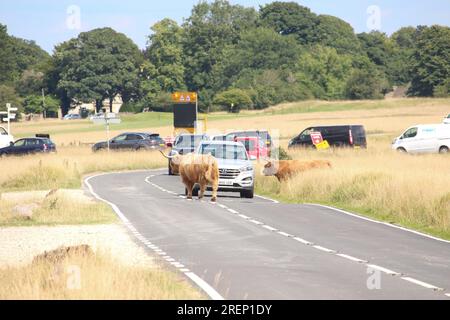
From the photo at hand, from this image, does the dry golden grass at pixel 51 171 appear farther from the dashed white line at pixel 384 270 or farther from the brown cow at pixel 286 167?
the dashed white line at pixel 384 270

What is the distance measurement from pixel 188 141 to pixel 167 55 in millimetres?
102399

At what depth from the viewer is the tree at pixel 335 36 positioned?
155250 millimetres

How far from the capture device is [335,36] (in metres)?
158

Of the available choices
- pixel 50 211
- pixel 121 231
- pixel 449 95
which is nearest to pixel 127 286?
pixel 121 231

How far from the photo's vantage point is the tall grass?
2356cm

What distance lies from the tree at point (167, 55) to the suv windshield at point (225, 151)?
109 meters

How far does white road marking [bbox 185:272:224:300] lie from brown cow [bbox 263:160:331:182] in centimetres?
2084

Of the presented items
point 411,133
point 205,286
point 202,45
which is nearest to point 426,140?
point 411,133

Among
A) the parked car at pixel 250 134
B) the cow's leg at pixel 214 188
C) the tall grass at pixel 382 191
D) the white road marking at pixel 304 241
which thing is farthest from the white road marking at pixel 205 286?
the parked car at pixel 250 134

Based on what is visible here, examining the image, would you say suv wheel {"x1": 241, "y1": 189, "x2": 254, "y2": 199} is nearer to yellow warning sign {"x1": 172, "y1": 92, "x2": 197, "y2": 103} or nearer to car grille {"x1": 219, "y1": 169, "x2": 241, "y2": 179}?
car grille {"x1": 219, "y1": 169, "x2": 241, "y2": 179}

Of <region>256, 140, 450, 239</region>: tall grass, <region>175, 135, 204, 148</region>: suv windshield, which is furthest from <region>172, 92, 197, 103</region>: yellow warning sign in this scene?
<region>256, 140, 450, 239</region>: tall grass

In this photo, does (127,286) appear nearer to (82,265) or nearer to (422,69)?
(82,265)

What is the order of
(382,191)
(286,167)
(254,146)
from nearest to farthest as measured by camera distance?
(382,191) < (286,167) < (254,146)

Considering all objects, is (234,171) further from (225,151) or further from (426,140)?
(426,140)
